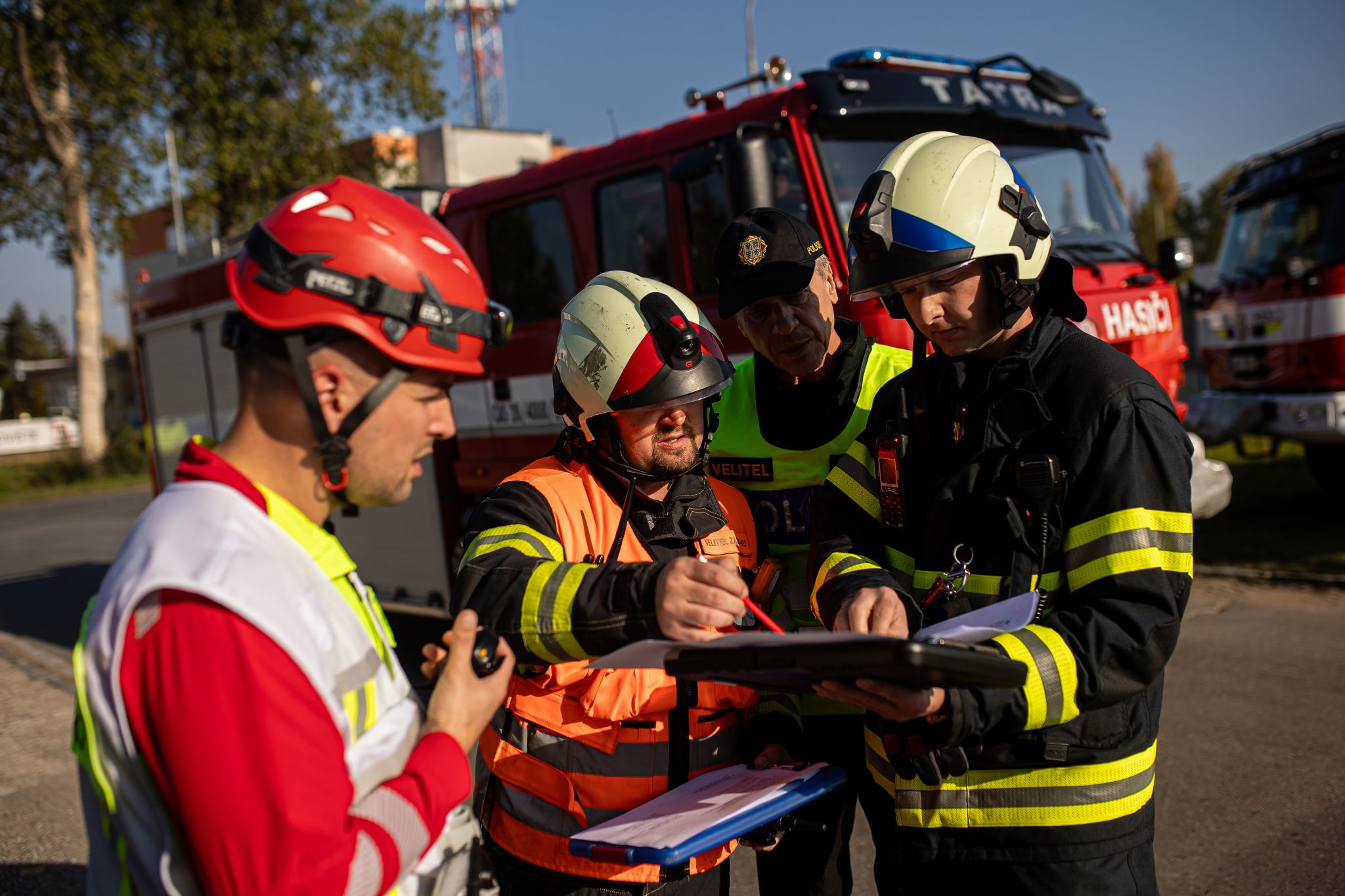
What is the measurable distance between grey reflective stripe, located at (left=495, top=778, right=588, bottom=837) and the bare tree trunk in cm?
2261

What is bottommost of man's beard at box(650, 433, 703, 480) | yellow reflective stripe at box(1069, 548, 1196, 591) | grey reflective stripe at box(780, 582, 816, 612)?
grey reflective stripe at box(780, 582, 816, 612)

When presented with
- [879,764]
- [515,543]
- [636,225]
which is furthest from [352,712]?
[636,225]

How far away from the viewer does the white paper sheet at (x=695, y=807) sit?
166 centimetres

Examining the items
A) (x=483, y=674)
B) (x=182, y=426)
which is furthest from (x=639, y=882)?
(x=182, y=426)

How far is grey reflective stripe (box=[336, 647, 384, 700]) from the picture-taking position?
122 centimetres

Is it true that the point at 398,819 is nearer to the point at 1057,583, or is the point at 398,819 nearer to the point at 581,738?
the point at 581,738

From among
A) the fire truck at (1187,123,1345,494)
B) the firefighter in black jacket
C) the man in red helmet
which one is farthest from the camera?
the fire truck at (1187,123,1345,494)

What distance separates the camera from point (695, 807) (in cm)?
181

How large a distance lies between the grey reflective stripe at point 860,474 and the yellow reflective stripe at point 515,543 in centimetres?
68

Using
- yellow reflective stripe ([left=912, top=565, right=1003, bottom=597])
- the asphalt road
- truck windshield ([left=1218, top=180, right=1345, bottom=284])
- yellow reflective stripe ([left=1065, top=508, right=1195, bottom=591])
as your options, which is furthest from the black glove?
truck windshield ([left=1218, top=180, right=1345, bottom=284])

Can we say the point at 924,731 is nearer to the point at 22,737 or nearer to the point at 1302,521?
the point at 22,737

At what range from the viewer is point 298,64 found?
21172mm

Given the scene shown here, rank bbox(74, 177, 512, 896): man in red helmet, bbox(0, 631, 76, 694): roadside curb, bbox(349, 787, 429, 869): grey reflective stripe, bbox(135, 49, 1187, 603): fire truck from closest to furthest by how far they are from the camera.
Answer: bbox(74, 177, 512, 896): man in red helmet, bbox(349, 787, 429, 869): grey reflective stripe, bbox(135, 49, 1187, 603): fire truck, bbox(0, 631, 76, 694): roadside curb

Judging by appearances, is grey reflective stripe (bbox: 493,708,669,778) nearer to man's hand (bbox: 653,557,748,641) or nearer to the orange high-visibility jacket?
the orange high-visibility jacket
